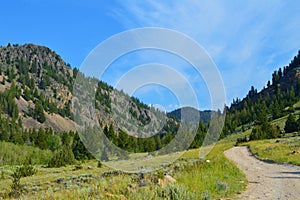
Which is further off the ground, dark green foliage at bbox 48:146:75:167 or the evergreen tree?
the evergreen tree

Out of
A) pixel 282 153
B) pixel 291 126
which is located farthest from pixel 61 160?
pixel 291 126

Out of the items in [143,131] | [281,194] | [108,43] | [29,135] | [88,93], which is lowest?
[281,194]

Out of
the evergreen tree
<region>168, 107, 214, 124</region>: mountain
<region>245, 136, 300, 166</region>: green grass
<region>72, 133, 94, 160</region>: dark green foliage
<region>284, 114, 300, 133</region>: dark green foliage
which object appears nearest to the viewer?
<region>168, 107, 214, 124</region>: mountain

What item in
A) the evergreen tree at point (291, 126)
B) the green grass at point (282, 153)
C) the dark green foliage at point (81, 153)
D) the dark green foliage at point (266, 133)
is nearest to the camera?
the green grass at point (282, 153)

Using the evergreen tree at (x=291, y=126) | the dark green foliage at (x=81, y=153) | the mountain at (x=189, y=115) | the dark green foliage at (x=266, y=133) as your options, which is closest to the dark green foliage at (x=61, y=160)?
the dark green foliage at (x=81, y=153)

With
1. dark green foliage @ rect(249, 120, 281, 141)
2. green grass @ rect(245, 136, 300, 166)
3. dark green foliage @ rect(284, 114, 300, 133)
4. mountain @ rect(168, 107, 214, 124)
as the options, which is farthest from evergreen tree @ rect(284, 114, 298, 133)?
mountain @ rect(168, 107, 214, 124)

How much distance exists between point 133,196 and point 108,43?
754 centimetres

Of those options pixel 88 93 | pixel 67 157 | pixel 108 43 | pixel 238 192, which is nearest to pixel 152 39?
pixel 108 43

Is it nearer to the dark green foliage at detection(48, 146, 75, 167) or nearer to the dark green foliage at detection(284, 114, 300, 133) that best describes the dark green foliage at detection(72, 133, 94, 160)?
the dark green foliage at detection(48, 146, 75, 167)

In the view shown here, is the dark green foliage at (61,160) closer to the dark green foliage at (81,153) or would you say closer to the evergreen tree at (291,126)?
the dark green foliage at (81,153)

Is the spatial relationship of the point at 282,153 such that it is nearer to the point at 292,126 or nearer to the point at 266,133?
the point at 266,133

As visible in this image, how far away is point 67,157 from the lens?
6694 cm

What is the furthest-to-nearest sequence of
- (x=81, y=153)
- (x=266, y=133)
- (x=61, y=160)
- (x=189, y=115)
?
(x=266, y=133), (x=81, y=153), (x=61, y=160), (x=189, y=115)

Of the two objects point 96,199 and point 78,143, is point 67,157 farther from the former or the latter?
point 96,199
